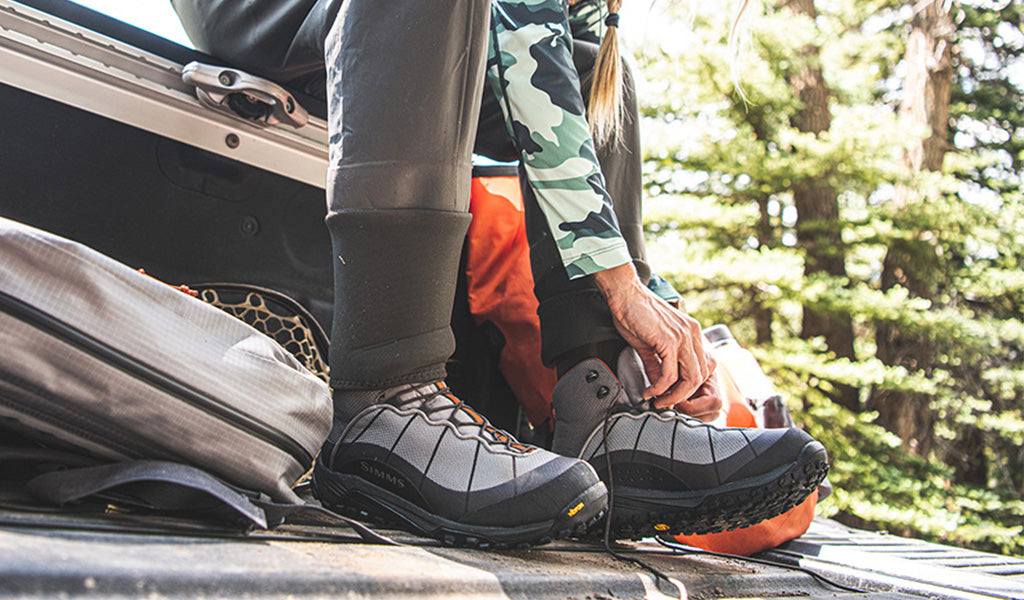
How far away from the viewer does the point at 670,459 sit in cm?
84

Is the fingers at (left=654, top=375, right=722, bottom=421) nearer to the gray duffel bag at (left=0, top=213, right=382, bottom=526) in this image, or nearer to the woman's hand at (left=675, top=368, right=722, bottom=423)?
the woman's hand at (left=675, top=368, right=722, bottom=423)

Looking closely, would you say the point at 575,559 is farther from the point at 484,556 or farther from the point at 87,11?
the point at 87,11

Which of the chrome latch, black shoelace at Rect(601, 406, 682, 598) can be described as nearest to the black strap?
black shoelace at Rect(601, 406, 682, 598)

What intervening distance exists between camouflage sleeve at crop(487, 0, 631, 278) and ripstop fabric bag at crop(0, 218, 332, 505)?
1.41ft

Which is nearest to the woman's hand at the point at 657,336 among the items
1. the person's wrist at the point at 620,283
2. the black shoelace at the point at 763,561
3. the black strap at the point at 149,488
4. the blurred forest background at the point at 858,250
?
the person's wrist at the point at 620,283

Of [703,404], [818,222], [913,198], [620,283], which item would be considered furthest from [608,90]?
[913,198]

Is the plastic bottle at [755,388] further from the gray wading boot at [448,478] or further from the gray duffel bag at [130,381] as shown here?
the gray duffel bag at [130,381]

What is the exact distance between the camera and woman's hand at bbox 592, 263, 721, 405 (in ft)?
3.01

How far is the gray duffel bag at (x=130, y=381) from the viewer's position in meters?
0.53

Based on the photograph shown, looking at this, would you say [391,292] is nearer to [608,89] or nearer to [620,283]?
[620,283]

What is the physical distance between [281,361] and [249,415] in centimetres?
7

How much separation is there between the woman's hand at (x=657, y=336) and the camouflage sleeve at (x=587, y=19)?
57 centimetres

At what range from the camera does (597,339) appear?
37.0 inches

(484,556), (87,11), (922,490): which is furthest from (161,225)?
(922,490)
